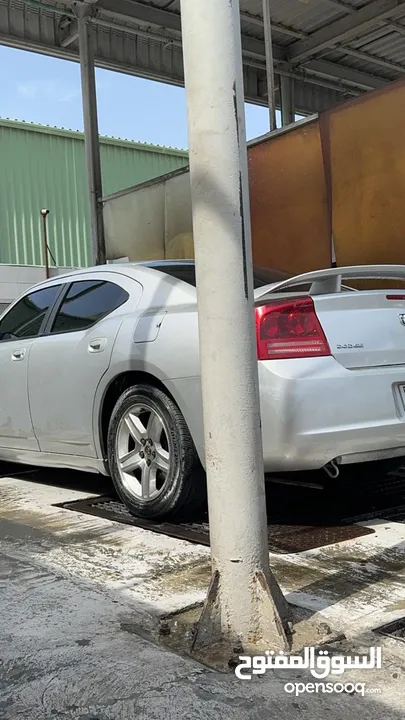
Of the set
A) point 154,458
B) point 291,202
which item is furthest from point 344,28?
point 154,458

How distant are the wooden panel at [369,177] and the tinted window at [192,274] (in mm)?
1672

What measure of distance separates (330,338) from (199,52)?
1461 millimetres

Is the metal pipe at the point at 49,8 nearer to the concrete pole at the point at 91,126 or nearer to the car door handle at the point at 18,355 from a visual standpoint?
the concrete pole at the point at 91,126

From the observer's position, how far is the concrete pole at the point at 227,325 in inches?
94.2

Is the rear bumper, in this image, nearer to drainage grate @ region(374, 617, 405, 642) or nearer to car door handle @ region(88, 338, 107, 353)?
drainage grate @ region(374, 617, 405, 642)

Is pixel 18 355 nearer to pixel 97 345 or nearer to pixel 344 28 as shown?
pixel 97 345

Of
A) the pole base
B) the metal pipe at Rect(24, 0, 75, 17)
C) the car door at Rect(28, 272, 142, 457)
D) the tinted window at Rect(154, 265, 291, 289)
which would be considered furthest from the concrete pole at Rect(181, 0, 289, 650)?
the metal pipe at Rect(24, 0, 75, 17)

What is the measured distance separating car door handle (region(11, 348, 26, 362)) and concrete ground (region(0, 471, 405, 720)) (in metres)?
1.19

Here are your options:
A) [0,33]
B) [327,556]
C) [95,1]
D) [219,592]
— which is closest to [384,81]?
[95,1]

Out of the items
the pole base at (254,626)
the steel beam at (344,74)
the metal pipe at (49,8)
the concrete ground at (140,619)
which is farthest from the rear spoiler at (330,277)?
the steel beam at (344,74)

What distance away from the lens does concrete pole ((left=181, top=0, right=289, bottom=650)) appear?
2.39 metres

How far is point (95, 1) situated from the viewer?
8.47m

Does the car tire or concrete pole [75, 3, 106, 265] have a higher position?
concrete pole [75, 3, 106, 265]

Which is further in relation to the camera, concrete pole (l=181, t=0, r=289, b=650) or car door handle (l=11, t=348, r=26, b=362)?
car door handle (l=11, t=348, r=26, b=362)
